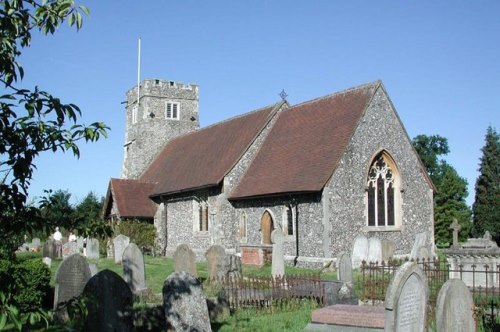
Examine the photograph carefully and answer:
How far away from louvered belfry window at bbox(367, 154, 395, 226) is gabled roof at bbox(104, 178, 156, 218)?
13.5 metres

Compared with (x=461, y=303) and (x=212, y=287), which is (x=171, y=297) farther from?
(x=212, y=287)

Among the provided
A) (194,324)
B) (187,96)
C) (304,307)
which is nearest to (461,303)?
(194,324)

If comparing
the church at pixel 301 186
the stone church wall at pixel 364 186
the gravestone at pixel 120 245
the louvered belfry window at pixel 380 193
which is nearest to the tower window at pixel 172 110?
the church at pixel 301 186

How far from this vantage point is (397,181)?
23922mm

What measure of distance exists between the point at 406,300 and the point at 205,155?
2303 cm

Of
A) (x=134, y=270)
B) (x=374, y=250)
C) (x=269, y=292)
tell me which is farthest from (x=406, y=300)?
(x=374, y=250)

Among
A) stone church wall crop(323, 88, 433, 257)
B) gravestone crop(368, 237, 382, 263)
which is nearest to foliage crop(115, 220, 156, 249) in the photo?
stone church wall crop(323, 88, 433, 257)

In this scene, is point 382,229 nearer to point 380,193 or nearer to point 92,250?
point 380,193

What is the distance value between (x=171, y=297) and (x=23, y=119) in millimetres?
5621

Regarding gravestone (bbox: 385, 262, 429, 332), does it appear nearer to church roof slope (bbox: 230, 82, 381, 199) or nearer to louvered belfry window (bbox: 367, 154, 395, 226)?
church roof slope (bbox: 230, 82, 381, 199)

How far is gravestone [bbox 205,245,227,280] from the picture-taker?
51.3 feet

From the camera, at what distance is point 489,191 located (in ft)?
132

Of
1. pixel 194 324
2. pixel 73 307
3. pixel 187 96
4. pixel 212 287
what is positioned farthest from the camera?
pixel 187 96

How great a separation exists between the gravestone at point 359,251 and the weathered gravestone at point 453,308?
41.3 feet
